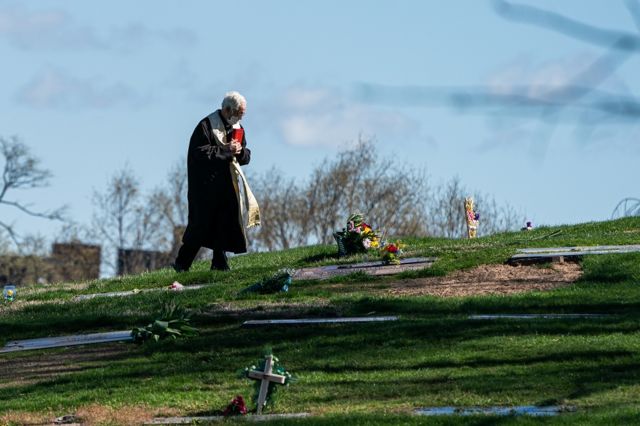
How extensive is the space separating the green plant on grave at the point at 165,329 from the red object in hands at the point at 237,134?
5603 millimetres

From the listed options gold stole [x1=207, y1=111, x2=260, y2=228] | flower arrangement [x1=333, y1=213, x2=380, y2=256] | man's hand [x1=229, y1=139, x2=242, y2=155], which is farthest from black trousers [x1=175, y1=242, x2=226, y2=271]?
flower arrangement [x1=333, y1=213, x2=380, y2=256]

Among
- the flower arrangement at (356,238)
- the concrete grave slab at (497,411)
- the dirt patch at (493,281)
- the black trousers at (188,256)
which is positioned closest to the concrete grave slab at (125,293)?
the black trousers at (188,256)

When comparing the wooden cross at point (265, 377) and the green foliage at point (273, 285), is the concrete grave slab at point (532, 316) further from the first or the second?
the wooden cross at point (265, 377)

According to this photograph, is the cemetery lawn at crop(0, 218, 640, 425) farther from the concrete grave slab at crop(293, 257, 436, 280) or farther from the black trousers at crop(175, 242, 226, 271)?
the black trousers at crop(175, 242, 226, 271)

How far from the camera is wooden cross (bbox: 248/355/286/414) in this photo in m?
11.5

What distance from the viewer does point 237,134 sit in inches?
821

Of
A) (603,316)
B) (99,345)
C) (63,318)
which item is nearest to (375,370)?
(603,316)

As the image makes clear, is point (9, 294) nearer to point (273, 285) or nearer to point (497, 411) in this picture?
point (273, 285)

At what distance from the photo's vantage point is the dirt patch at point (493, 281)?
17.1 metres

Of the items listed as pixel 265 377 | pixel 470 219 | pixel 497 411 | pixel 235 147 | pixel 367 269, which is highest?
pixel 235 147

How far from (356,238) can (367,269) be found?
1.88 meters

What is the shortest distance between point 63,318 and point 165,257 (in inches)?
2096

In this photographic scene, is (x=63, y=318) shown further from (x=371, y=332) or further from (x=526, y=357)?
(x=526, y=357)

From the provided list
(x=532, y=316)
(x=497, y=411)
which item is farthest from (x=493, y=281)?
(x=497, y=411)
